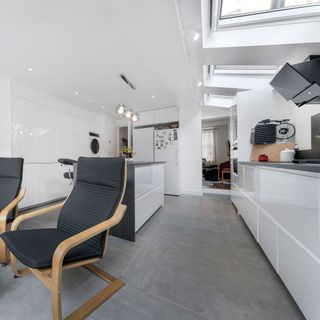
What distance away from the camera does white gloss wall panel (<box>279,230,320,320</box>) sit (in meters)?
0.84

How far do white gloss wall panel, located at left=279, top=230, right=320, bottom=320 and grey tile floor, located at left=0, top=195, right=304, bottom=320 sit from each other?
0.55 ft

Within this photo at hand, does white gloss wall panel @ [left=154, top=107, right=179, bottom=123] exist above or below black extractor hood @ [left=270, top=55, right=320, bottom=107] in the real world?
above

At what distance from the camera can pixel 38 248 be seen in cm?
100

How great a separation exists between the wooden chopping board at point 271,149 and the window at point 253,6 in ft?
5.53

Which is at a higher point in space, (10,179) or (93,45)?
(93,45)

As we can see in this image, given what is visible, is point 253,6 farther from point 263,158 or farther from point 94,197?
point 94,197

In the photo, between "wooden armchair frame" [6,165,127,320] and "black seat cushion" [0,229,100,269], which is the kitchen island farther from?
"black seat cushion" [0,229,100,269]

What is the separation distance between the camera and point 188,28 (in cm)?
178

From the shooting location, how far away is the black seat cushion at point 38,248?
34.5 inches

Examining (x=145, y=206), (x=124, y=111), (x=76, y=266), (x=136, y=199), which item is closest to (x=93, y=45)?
(x=124, y=111)

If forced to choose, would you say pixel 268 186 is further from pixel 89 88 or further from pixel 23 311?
pixel 89 88

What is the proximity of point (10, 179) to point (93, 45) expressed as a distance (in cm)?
198

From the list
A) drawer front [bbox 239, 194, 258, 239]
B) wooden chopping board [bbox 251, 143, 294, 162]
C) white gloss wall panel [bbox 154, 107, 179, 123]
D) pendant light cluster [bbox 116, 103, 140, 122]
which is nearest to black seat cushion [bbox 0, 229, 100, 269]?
drawer front [bbox 239, 194, 258, 239]

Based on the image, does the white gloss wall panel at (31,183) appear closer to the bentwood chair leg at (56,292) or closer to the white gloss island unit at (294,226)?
the bentwood chair leg at (56,292)
